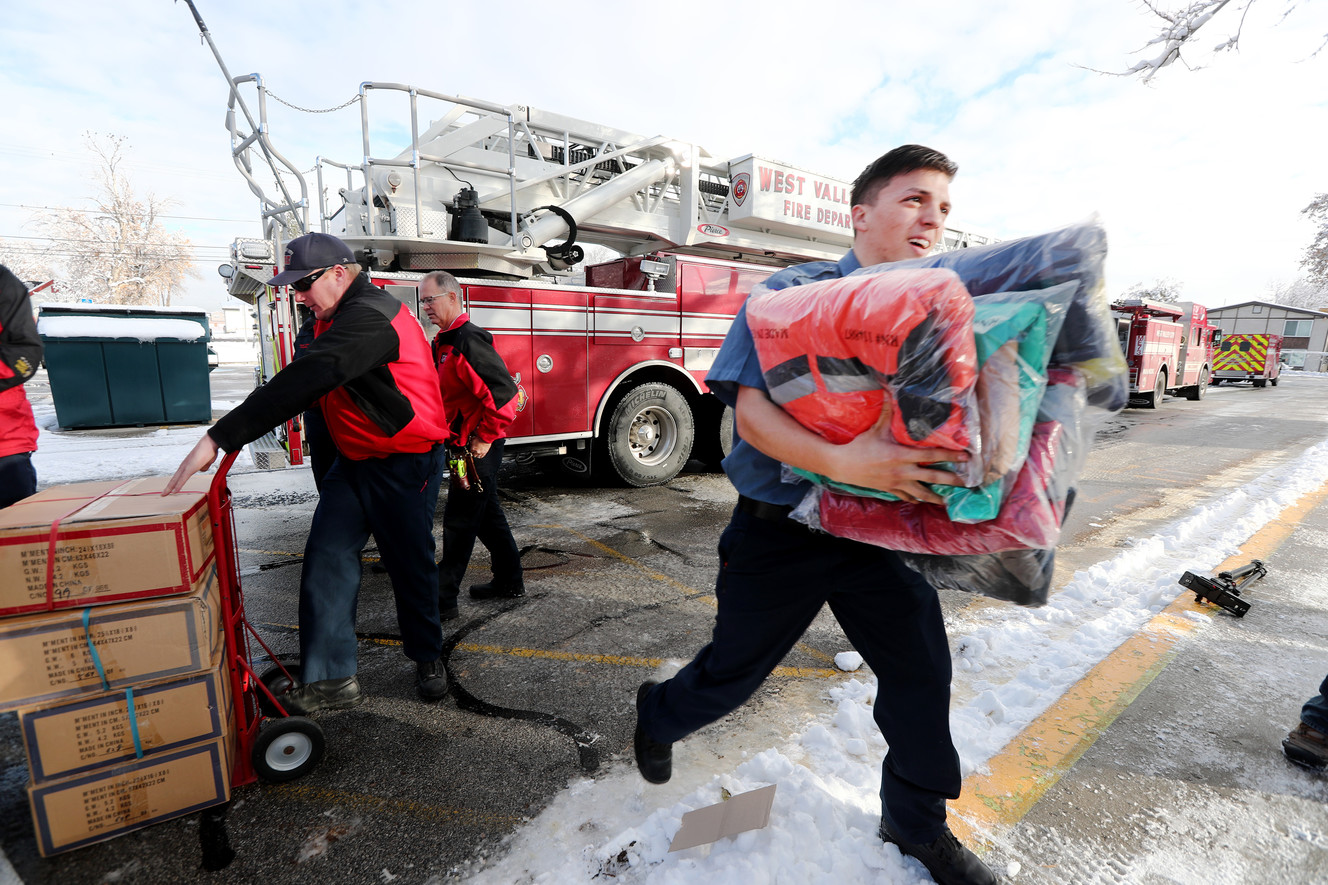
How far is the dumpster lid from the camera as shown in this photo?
985cm

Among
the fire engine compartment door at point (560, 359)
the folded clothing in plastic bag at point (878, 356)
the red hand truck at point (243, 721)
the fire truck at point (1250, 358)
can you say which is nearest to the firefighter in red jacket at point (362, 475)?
the red hand truck at point (243, 721)

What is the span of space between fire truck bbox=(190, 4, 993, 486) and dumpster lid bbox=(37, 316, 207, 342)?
5319mm

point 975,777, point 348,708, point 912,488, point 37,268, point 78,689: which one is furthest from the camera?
point 37,268

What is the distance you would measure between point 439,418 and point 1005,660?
2.66m

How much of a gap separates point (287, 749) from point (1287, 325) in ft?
210

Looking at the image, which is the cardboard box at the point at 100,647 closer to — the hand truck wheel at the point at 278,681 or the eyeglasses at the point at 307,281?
the hand truck wheel at the point at 278,681

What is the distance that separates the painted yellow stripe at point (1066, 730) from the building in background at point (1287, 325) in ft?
175

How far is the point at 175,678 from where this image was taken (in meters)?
1.86

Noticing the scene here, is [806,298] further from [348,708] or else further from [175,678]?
[348,708]

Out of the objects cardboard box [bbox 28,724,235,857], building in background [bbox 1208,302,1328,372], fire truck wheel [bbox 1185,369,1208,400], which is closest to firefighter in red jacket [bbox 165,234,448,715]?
cardboard box [bbox 28,724,235,857]

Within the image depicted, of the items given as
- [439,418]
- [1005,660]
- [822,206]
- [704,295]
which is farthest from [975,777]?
[822,206]

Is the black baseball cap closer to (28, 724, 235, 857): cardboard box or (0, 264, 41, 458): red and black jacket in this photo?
(0, 264, 41, 458): red and black jacket

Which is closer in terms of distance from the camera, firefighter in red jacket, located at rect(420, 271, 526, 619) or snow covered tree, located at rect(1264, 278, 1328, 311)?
firefighter in red jacket, located at rect(420, 271, 526, 619)

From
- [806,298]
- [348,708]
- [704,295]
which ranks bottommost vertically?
[348,708]
